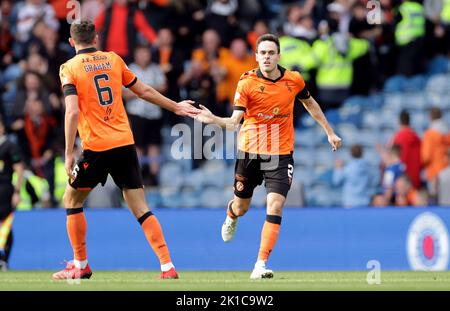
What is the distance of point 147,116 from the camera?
2100 cm

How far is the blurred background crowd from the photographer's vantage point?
20156mm

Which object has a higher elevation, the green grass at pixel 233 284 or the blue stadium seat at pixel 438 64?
the blue stadium seat at pixel 438 64

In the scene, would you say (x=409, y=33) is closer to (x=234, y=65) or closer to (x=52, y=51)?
(x=234, y=65)

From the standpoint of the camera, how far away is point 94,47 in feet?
40.1

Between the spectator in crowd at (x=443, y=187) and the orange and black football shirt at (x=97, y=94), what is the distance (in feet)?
27.2

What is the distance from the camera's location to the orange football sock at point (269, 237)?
1292 cm

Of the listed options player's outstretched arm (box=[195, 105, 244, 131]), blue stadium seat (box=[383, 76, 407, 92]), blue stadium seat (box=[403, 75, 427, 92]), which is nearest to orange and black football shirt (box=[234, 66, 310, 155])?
player's outstretched arm (box=[195, 105, 244, 131])

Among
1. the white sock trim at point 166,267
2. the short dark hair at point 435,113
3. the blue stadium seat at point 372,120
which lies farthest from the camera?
the blue stadium seat at point 372,120

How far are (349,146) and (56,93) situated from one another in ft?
17.9

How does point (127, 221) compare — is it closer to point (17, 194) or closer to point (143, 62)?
point (17, 194)

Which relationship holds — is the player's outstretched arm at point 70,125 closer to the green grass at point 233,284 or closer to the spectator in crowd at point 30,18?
the green grass at point 233,284

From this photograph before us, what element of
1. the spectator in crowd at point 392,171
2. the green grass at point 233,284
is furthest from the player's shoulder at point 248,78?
the spectator in crowd at point 392,171

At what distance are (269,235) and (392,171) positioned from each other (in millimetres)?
7100

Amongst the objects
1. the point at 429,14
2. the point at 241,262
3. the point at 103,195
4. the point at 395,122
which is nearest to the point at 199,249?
the point at 241,262
